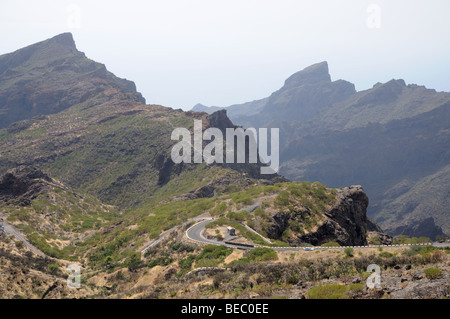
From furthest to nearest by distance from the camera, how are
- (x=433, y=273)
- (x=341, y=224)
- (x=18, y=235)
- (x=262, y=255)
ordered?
(x=18, y=235) < (x=341, y=224) < (x=262, y=255) < (x=433, y=273)

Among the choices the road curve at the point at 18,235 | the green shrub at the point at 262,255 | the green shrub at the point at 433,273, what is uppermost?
the green shrub at the point at 433,273

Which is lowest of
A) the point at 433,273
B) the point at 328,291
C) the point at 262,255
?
the point at 262,255

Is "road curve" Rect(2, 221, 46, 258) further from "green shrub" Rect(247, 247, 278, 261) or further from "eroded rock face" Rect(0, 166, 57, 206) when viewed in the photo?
"green shrub" Rect(247, 247, 278, 261)

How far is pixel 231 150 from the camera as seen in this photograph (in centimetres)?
12069

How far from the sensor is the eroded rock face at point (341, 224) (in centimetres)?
4788

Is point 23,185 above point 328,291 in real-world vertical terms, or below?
above

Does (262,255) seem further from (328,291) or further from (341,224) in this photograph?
(341,224)

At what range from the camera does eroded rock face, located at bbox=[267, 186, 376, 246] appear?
1885 inches

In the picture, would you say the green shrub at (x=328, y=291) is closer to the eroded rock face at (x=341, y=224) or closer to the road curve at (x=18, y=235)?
the eroded rock face at (x=341, y=224)

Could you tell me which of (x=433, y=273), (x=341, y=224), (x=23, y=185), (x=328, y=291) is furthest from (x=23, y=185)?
(x=433, y=273)

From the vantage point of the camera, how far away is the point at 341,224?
177 ft

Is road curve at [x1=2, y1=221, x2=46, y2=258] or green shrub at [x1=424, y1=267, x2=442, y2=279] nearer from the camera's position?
green shrub at [x1=424, y1=267, x2=442, y2=279]

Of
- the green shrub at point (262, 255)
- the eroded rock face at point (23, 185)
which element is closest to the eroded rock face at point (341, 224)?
the green shrub at point (262, 255)

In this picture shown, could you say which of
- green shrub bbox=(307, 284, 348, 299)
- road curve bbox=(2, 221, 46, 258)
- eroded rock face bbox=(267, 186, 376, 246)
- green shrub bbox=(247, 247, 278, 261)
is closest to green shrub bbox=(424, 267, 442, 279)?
green shrub bbox=(307, 284, 348, 299)
